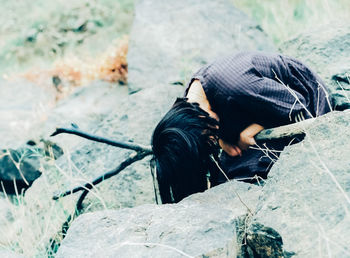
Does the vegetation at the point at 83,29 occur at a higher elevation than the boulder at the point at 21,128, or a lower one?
higher

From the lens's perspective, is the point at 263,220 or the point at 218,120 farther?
the point at 218,120

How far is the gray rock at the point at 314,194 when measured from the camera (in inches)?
48.9

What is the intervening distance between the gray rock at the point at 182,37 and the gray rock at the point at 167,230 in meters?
Result: 1.69

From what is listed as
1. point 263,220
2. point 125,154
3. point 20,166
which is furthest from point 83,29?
point 263,220

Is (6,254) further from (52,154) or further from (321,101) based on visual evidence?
(321,101)

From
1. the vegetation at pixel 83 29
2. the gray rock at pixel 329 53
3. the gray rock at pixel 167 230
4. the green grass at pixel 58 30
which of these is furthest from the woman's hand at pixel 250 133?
the green grass at pixel 58 30

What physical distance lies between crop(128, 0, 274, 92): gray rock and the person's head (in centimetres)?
122

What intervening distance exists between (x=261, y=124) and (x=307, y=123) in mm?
305

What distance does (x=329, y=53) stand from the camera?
2.88 metres

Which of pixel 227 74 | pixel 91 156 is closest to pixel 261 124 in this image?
pixel 227 74

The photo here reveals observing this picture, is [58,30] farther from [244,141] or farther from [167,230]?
[167,230]

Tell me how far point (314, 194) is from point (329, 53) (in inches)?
68.6

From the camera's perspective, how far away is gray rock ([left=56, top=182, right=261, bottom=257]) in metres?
1.46

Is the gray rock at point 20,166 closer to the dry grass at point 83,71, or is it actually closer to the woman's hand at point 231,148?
the dry grass at point 83,71
